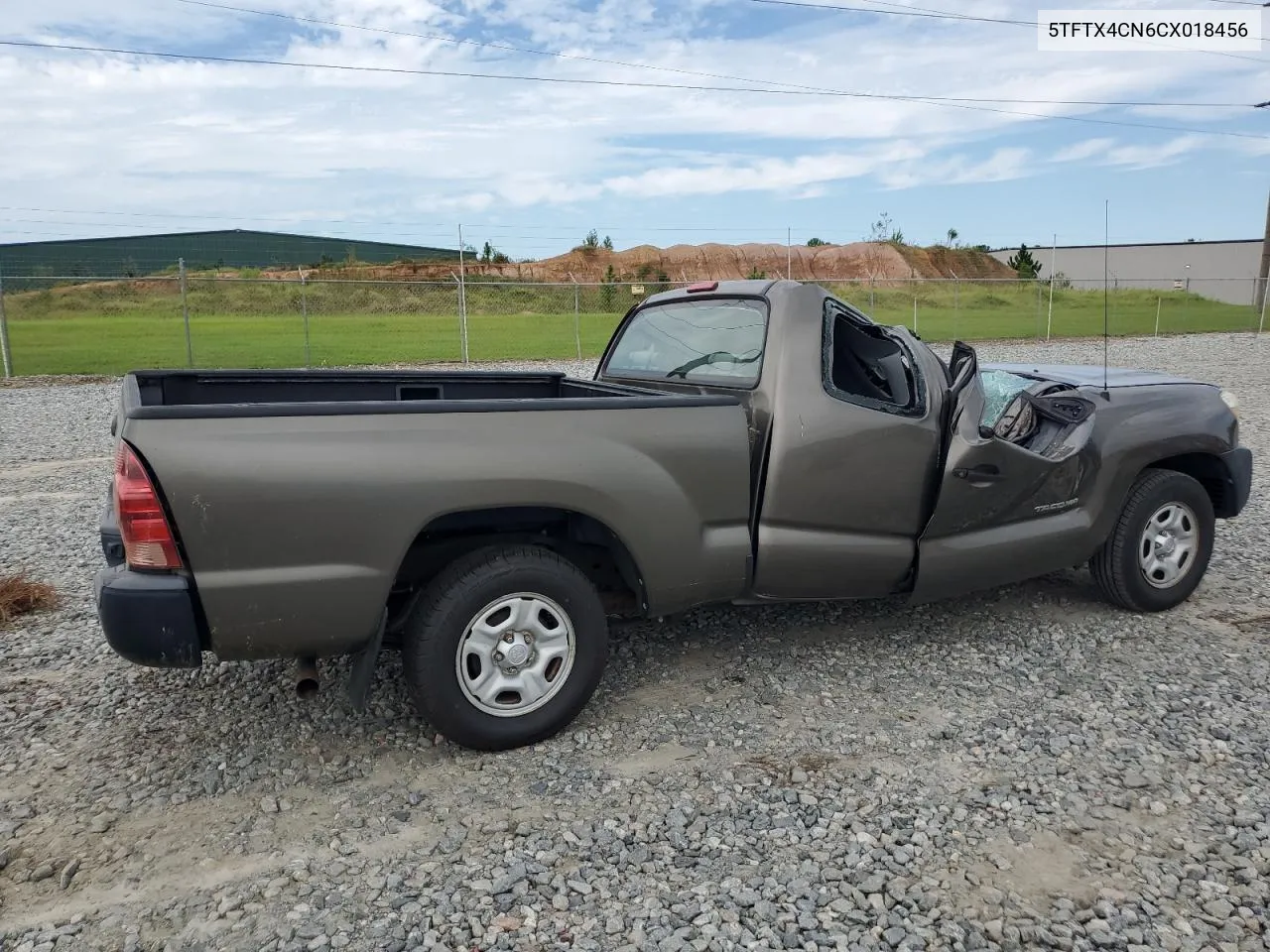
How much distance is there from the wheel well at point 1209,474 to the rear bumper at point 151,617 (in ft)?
14.7

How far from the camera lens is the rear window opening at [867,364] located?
13.2 ft

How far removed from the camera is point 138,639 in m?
2.93

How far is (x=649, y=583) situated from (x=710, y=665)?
3.01 feet

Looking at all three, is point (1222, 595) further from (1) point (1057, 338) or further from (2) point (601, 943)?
(1) point (1057, 338)

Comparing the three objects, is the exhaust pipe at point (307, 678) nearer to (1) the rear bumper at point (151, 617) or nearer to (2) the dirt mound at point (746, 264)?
(1) the rear bumper at point (151, 617)

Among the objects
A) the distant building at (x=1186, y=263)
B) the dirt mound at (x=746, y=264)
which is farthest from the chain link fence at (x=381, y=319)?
the distant building at (x=1186, y=263)

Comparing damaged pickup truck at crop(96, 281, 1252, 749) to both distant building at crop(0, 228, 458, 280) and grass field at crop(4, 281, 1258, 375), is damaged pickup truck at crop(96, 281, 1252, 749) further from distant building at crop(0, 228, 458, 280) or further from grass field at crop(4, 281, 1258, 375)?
distant building at crop(0, 228, 458, 280)

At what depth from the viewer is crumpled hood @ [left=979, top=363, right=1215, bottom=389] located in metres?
4.98

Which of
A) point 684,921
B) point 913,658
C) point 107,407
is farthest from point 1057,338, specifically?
point 684,921

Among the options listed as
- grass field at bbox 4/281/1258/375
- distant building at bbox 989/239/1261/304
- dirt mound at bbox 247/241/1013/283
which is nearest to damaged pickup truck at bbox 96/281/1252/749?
grass field at bbox 4/281/1258/375

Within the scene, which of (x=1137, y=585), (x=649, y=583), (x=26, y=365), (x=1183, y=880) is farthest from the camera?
(x=26, y=365)

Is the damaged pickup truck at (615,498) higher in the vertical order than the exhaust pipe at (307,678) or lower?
higher

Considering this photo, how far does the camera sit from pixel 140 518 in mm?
2855

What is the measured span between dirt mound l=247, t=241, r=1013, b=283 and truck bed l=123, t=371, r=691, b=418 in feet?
169
